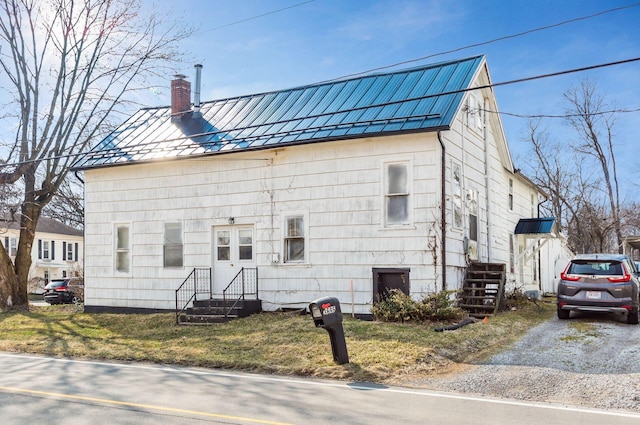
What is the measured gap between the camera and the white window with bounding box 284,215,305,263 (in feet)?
55.1

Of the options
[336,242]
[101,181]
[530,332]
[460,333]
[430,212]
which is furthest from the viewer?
[101,181]

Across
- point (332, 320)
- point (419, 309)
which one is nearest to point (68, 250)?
Answer: point (419, 309)

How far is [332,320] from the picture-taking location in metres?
9.99

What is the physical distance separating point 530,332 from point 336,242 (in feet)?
17.3

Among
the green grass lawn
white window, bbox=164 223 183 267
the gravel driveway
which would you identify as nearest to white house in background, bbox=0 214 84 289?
white window, bbox=164 223 183 267

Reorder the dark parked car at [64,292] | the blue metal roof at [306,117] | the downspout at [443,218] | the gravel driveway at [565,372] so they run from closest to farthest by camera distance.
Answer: the gravel driveway at [565,372]
the downspout at [443,218]
the blue metal roof at [306,117]
the dark parked car at [64,292]

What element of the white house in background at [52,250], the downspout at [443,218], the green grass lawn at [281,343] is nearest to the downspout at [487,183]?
the green grass lawn at [281,343]

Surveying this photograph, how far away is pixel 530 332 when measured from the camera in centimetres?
1363

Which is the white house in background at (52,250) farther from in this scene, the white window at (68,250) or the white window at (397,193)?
the white window at (397,193)

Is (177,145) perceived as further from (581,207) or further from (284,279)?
(581,207)

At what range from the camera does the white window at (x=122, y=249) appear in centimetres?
1977

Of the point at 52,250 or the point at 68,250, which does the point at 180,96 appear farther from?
the point at 68,250

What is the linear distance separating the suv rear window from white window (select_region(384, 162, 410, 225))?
415 cm

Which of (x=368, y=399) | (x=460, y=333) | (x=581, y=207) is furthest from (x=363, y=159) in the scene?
(x=581, y=207)
